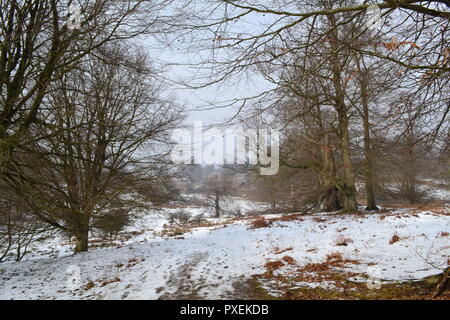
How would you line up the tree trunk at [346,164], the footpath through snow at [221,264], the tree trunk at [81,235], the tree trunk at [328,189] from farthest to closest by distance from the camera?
1. the tree trunk at [328,189]
2. the tree trunk at [346,164]
3. the tree trunk at [81,235]
4. the footpath through snow at [221,264]

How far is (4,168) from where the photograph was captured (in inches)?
173

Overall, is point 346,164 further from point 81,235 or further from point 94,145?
point 81,235

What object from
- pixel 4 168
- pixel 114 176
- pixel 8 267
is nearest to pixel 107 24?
pixel 4 168

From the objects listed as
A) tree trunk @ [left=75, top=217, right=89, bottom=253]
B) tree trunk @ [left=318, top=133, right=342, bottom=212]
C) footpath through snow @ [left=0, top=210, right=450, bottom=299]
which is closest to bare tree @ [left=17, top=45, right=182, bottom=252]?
tree trunk @ [left=75, top=217, right=89, bottom=253]

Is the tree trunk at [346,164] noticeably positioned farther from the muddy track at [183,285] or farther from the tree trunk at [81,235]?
the tree trunk at [81,235]

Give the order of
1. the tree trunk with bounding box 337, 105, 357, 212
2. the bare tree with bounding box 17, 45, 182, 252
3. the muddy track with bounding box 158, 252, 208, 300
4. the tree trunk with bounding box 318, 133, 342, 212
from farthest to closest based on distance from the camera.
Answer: the tree trunk with bounding box 318, 133, 342, 212
the tree trunk with bounding box 337, 105, 357, 212
the bare tree with bounding box 17, 45, 182, 252
the muddy track with bounding box 158, 252, 208, 300

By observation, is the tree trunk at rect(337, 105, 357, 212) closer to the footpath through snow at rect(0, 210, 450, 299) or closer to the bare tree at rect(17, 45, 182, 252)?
the footpath through snow at rect(0, 210, 450, 299)

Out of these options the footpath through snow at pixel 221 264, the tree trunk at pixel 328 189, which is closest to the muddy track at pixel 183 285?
the footpath through snow at pixel 221 264

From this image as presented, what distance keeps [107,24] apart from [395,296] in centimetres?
581

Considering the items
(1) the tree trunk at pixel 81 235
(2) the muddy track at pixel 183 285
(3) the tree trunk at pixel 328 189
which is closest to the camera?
(2) the muddy track at pixel 183 285

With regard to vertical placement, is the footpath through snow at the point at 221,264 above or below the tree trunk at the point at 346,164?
below

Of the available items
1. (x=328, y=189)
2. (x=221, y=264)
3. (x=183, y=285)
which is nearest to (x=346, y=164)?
(x=328, y=189)
